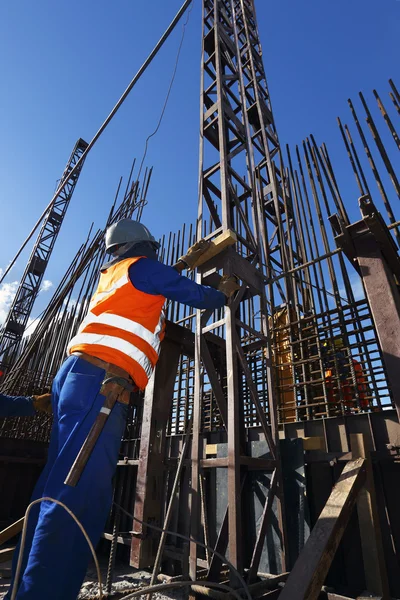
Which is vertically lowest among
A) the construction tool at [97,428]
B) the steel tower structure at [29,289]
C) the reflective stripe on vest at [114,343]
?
the construction tool at [97,428]

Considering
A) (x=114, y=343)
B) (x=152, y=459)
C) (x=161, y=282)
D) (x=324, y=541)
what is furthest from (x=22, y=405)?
(x=324, y=541)

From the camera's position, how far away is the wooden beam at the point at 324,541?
2.39 metres

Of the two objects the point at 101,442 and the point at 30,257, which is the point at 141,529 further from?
the point at 30,257

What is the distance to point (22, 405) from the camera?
315 cm

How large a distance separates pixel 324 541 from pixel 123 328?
2.29 meters

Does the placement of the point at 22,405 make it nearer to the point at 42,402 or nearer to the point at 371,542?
the point at 42,402

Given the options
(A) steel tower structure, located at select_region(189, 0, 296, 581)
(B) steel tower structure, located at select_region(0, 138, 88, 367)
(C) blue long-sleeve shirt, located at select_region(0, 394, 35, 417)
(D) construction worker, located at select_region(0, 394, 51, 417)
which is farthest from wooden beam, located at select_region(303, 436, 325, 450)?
(B) steel tower structure, located at select_region(0, 138, 88, 367)

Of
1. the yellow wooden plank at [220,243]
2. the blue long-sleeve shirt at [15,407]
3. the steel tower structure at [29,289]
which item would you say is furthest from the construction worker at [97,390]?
the steel tower structure at [29,289]

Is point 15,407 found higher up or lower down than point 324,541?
higher up

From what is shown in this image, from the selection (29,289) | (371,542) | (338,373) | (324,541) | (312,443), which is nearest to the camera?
(324,541)

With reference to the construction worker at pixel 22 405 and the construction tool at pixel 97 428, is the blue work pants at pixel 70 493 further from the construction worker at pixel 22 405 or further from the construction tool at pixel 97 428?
the construction worker at pixel 22 405

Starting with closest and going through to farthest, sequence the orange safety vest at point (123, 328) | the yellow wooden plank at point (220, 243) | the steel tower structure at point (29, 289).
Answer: the orange safety vest at point (123, 328), the yellow wooden plank at point (220, 243), the steel tower structure at point (29, 289)

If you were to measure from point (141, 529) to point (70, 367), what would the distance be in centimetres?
302

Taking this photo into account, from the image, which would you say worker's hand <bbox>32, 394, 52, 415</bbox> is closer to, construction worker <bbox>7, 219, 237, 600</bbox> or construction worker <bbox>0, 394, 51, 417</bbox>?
construction worker <bbox>0, 394, 51, 417</bbox>
